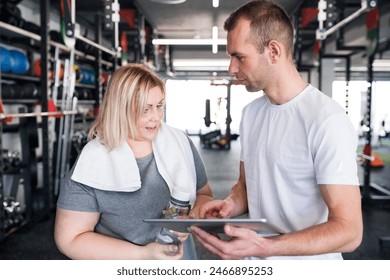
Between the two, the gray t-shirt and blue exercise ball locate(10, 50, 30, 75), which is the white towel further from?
blue exercise ball locate(10, 50, 30, 75)

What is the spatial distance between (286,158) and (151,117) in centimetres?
30

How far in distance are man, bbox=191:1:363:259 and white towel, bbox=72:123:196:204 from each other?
0.10 m

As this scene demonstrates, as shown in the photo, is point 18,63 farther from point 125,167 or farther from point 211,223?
point 211,223

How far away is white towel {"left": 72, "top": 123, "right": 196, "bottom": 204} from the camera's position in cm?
83

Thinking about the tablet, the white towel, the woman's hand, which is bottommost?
the woman's hand

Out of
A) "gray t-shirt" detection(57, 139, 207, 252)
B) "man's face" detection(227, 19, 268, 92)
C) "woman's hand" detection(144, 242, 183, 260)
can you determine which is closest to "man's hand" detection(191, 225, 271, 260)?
"woman's hand" detection(144, 242, 183, 260)

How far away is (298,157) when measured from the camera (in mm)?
796

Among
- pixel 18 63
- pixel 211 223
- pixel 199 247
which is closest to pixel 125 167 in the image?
pixel 211 223

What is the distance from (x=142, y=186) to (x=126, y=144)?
95 mm

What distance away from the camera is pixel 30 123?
9.30 ft

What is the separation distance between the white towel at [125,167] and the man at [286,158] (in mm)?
97

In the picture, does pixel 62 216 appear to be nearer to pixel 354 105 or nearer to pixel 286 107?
pixel 286 107

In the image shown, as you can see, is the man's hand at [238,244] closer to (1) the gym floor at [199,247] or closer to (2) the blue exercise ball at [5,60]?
(1) the gym floor at [199,247]
